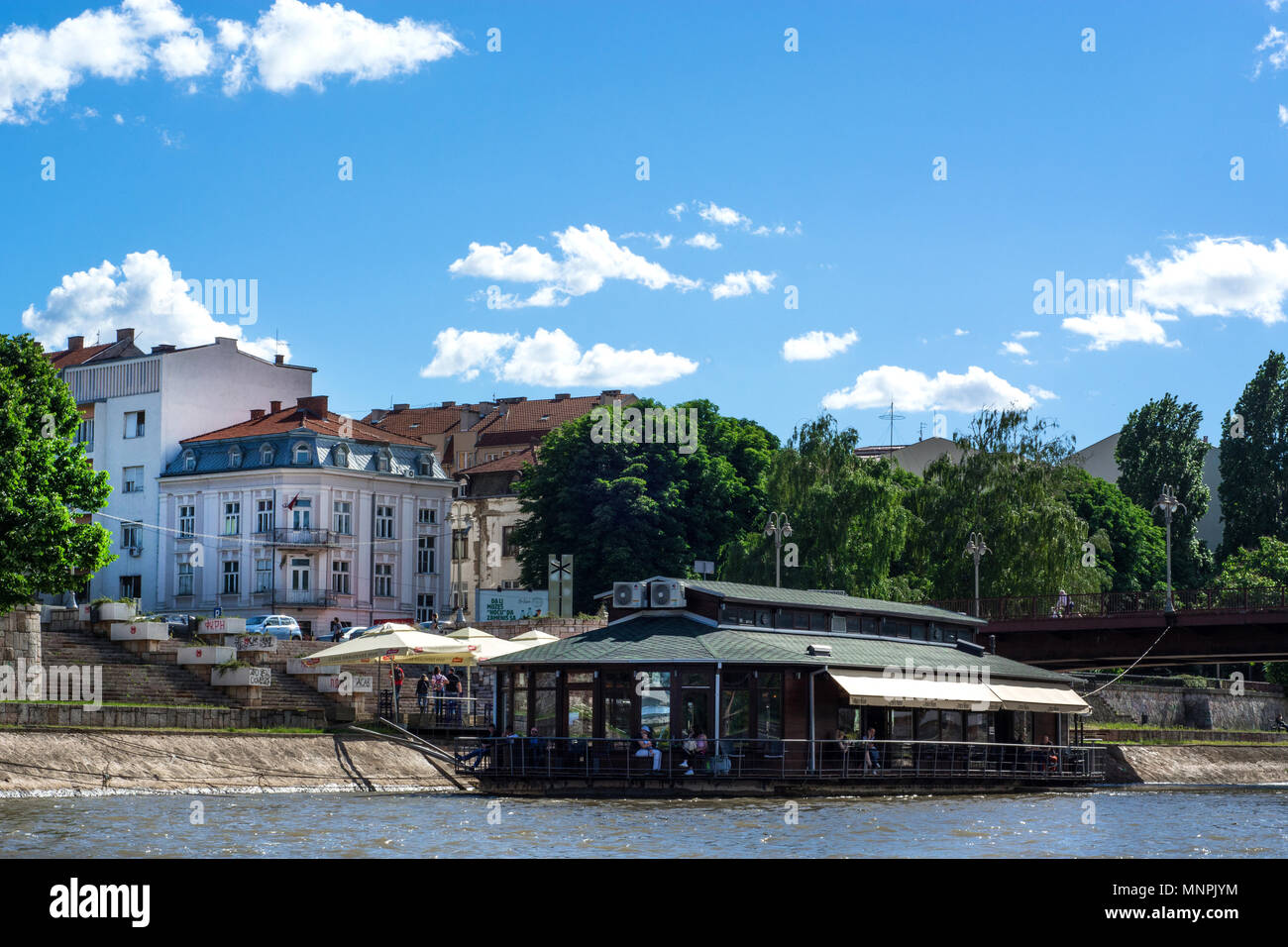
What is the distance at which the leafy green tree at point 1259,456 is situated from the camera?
9312 cm

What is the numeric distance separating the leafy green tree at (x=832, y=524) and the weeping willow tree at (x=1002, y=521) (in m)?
2.34

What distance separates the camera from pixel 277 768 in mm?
39438

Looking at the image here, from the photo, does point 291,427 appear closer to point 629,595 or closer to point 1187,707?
point 1187,707

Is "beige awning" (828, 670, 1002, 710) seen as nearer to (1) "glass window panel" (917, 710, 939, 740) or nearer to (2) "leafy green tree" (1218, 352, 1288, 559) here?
(1) "glass window panel" (917, 710, 939, 740)

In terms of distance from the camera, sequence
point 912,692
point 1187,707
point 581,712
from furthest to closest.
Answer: point 1187,707 < point 912,692 < point 581,712

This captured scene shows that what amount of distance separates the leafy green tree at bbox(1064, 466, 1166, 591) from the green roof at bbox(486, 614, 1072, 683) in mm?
49788

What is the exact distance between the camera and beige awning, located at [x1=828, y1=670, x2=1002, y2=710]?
4031 cm

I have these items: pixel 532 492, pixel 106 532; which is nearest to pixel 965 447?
pixel 532 492

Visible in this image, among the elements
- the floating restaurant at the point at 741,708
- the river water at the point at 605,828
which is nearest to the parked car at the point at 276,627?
the floating restaurant at the point at 741,708

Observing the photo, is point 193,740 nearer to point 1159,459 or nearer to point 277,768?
point 277,768

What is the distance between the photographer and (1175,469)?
314ft

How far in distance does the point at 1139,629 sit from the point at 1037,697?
13836 mm

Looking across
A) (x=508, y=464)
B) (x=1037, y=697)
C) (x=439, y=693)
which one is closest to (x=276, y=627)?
(x=439, y=693)

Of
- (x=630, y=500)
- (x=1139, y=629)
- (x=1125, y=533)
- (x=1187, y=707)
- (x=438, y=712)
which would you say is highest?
(x=630, y=500)
